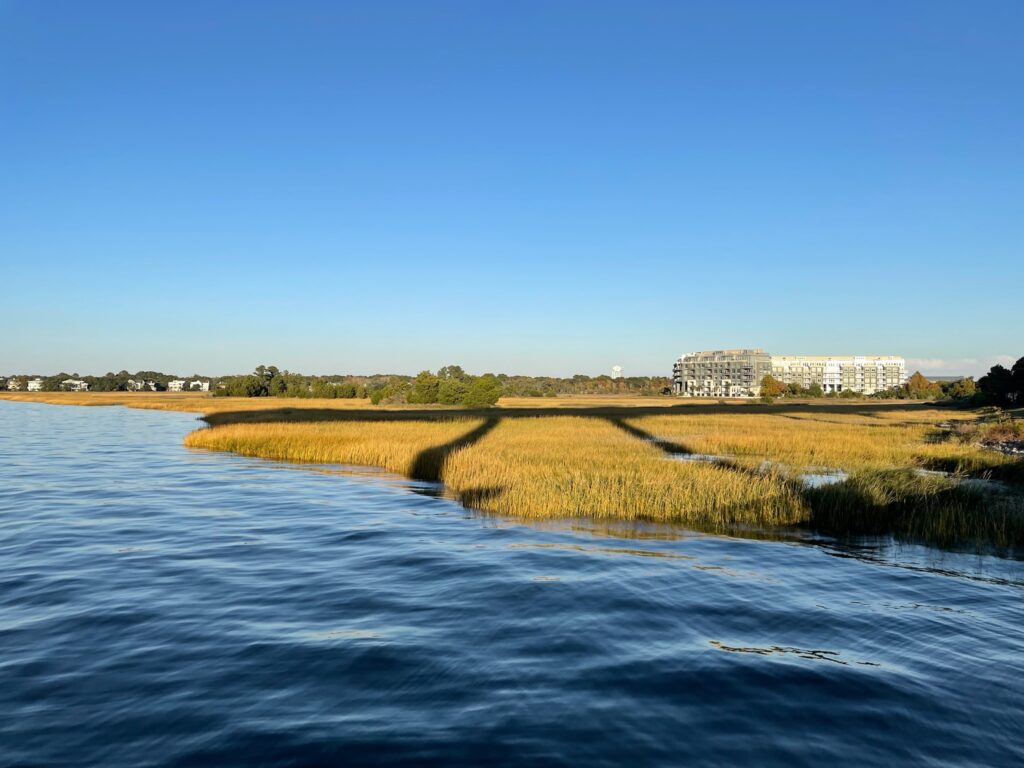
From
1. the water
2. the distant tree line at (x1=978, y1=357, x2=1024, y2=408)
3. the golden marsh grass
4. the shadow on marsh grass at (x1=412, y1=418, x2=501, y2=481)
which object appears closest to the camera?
the water

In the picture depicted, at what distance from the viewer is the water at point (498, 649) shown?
7.20 m

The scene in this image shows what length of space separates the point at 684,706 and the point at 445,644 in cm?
355

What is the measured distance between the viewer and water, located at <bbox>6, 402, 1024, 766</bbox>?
7203 millimetres

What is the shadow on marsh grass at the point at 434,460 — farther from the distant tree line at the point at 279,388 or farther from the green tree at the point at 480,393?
the distant tree line at the point at 279,388

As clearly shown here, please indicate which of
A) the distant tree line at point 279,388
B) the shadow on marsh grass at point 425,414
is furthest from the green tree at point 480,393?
the distant tree line at point 279,388

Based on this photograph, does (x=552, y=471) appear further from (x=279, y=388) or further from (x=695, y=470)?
(x=279, y=388)

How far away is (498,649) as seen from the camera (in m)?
9.87

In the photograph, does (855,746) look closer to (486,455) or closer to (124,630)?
(124,630)

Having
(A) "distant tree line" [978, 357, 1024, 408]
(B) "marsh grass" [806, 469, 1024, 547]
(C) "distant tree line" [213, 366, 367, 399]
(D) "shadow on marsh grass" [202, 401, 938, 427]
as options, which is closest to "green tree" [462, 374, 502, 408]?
(D) "shadow on marsh grass" [202, 401, 938, 427]

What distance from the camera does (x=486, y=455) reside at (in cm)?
3072

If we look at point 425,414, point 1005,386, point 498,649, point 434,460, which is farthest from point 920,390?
point 498,649

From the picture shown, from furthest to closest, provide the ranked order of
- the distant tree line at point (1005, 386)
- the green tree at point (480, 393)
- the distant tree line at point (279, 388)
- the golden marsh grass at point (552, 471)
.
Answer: the distant tree line at point (279, 388), the green tree at point (480, 393), the distant tree line at point (1005, 386), the golden marsh grass at point (552, 471)

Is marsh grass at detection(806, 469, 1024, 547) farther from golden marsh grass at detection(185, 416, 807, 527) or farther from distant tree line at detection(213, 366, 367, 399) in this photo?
distant tree line at detection(213, 366, 367, 399)

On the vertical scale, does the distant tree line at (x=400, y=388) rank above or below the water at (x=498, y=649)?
above
